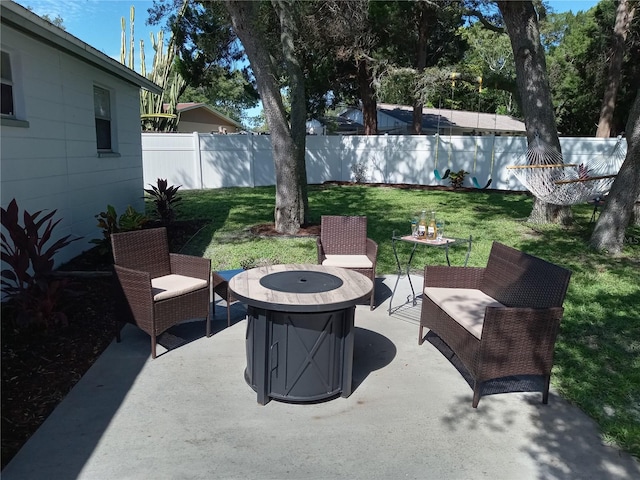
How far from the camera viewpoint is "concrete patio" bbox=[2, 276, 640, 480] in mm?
2371

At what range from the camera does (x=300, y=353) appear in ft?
9.40

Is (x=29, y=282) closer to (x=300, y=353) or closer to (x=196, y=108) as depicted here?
(x=300, y=353)

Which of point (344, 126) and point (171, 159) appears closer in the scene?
point (171, 159)

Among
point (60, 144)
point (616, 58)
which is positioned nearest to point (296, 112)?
point (60, 144)

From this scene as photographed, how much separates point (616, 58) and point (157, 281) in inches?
738

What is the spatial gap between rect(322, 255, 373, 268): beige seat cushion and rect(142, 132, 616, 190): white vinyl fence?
10264mm

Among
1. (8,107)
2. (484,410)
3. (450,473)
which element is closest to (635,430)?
(484,410)

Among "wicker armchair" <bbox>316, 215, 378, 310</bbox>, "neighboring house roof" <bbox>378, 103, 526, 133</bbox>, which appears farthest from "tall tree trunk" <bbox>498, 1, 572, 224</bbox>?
"neighboring house roof" <bbox>378, 103, 526, 133</bbox>

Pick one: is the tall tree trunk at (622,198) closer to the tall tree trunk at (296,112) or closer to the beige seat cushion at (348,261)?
the beige seat cushion at (348,261)

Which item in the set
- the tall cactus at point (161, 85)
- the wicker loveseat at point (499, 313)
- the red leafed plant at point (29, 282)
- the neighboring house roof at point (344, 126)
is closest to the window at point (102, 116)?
the red leafed plant at point (29, 282)

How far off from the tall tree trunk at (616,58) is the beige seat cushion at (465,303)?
16266 millimetres

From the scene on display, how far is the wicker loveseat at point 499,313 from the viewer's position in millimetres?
2883

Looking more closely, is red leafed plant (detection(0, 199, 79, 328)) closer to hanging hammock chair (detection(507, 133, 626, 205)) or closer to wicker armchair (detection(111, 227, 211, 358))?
wicker armchair (detection(111, 227, 211, 358))

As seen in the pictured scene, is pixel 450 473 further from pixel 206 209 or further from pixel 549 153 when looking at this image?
pixel 206 209
